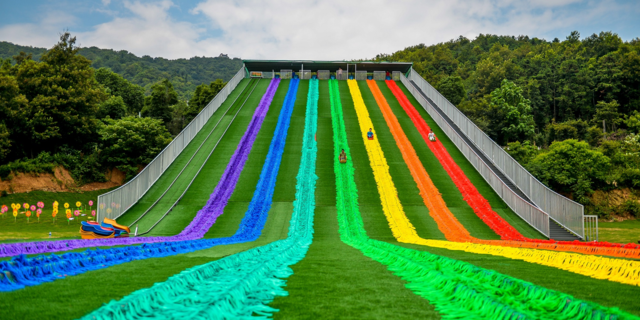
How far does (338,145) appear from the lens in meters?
27.6

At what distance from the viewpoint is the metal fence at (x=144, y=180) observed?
16500 mm

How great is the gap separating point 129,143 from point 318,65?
2264 cm

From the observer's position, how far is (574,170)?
101ft

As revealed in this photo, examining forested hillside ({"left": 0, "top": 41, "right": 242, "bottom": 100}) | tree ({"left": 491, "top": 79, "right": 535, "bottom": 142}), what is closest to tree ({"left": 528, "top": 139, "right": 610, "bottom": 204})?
tree ({"left": 491, "top": 79, "right": 535, "bottom": 142})

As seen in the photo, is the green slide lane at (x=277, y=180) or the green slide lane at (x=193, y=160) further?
the green slide lane at (x=193, y=160)

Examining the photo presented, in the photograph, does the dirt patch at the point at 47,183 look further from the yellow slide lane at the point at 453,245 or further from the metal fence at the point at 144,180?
the yellow slide lane at the point at 453,245

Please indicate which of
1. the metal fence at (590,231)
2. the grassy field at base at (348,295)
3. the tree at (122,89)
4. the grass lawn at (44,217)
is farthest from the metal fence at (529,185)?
the tree at (122,89)

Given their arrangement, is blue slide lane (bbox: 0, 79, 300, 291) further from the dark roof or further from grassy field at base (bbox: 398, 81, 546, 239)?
the dark roof

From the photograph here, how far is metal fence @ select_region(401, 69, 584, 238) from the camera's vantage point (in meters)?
15.7

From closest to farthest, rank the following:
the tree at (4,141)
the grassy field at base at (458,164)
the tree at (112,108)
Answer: the grassy field at base at (458,164)
the tree at (4,141)
the tree at (112,108)

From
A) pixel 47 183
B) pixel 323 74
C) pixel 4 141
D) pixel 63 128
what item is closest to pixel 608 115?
pixel 323 74

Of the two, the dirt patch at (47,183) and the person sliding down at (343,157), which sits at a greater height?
the person sliding down at (343,157)

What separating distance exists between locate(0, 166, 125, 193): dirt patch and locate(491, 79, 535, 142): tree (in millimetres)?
42215

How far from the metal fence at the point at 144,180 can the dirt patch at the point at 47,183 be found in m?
10.1
